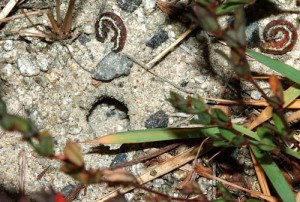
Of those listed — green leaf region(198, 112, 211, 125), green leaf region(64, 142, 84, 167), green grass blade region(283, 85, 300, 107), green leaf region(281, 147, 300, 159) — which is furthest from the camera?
green grass blade region(283, 85, 300, 107)

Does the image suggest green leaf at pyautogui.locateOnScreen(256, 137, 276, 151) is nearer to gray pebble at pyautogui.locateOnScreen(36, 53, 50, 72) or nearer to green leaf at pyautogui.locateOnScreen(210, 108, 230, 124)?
green leaf at pyautogui.locateOnScreen(210, 108, 230, 124)

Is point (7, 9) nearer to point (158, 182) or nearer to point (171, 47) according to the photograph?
point (171, 47)

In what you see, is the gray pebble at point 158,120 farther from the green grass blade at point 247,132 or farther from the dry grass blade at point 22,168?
the dry grass blade at point 22,168

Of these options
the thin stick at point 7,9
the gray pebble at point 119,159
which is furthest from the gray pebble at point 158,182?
the thin stick at point 7,9

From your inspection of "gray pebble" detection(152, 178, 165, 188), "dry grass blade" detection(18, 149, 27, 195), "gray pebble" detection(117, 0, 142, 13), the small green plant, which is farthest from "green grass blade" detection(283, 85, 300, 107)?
"dry grass blade" detection(18, 149, 27, 195)

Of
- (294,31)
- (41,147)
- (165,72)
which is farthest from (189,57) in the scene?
(41,147)

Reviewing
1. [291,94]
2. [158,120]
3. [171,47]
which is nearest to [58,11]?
[171,47]
